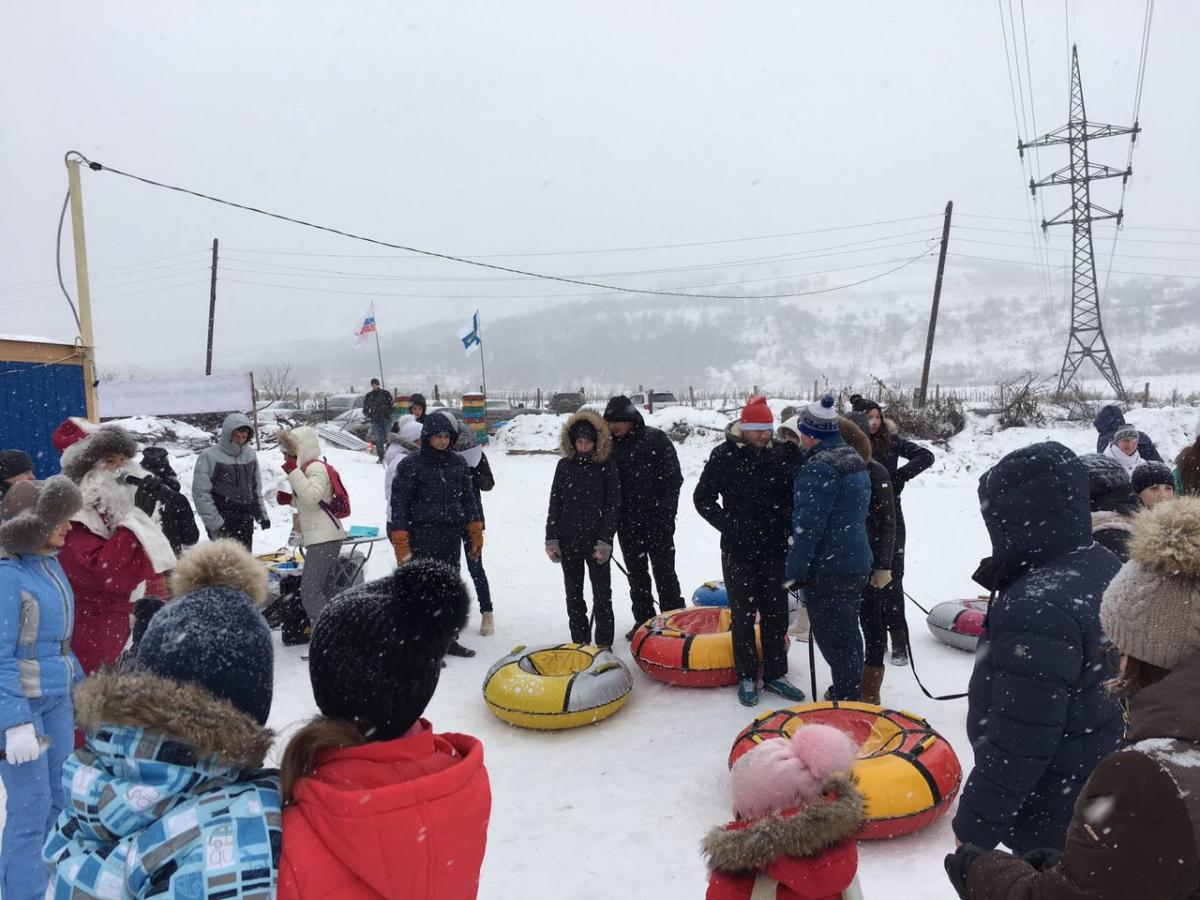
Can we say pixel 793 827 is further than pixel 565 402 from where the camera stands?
No

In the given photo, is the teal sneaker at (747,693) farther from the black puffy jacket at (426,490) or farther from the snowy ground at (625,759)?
the black puffy jacket at (426,490)

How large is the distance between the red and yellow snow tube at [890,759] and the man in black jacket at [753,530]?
86cm

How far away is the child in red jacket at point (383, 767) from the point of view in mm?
1313

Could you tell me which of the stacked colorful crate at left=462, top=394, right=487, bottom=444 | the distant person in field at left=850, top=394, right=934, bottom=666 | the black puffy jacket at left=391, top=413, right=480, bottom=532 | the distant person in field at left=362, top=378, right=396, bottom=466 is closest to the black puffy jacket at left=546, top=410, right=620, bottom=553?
the black puffy jacket at left=391, top=413, right=480, bottom=532

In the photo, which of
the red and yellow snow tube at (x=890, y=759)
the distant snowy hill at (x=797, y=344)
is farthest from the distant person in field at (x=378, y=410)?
the distant snowy hill at (x=797, y=344)

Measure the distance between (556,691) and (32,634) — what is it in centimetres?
269

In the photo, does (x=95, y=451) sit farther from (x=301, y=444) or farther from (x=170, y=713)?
(x=170, y=713)

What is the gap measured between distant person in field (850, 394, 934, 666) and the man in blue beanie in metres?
1.08

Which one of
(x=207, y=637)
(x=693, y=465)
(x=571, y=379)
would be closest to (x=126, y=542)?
(x=207, y=637)

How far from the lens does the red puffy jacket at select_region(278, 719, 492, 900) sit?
131 cm

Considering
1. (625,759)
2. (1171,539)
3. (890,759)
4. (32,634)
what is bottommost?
(625,759)

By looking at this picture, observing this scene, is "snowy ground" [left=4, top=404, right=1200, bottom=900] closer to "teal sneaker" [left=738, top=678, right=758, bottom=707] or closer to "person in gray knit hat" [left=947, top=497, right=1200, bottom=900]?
"teal sneaker" [left=738, top=678, right=758, bottom=707]

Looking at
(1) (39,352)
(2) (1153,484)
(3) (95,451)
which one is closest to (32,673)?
(3) (95,451)

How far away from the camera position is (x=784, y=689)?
15.8 ft
